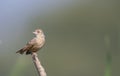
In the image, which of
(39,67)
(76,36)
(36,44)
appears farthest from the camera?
(76,36)

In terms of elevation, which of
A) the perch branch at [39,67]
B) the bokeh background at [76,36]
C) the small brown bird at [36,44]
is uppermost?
the bokeh background at [76,36]

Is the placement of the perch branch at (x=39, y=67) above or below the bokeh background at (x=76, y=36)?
below

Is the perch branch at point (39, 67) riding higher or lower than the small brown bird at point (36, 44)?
lower

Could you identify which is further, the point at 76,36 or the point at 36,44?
the point at 76,36

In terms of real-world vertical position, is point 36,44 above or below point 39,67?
above

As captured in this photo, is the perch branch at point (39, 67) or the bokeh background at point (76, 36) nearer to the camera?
the perch branch at point (39, 67)

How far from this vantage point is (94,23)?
1980 cm

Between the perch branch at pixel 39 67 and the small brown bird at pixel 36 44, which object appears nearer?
the perch branch at pixel 39 67

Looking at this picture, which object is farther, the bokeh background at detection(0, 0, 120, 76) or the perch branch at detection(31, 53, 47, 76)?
the bokeh background at detection(0, 0, 120, 76)

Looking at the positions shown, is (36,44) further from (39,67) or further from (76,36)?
(76,36)

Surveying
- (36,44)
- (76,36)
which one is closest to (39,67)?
(36,44)

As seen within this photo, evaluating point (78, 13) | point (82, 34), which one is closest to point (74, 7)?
point (78, 13)

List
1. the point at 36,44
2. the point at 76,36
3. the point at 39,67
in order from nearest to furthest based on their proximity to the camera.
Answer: the point at 39,67, the point at 36,44, the point at 76,36

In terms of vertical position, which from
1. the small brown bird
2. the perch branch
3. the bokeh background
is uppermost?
the bokeh background
